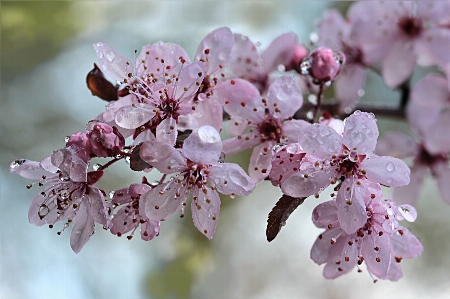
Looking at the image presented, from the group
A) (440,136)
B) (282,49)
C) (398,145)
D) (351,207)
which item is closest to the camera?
(351,207)

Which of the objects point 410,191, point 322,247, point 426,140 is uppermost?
point 322,247

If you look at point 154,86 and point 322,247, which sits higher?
point 154,86

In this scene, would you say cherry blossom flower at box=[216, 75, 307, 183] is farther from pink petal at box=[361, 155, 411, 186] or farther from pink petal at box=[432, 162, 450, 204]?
pink petal at box=[432, 162, 450, 204]

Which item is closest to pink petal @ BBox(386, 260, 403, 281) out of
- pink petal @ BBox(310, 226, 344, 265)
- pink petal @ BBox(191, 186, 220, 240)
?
pink petal @ BBox(310, 226, 344, 265)

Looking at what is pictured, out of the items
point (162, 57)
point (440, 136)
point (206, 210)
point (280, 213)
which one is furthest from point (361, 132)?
point (440, 136)

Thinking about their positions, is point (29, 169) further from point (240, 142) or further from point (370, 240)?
point (370, 240)

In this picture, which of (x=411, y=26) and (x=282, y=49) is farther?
(x=411, y=26)
